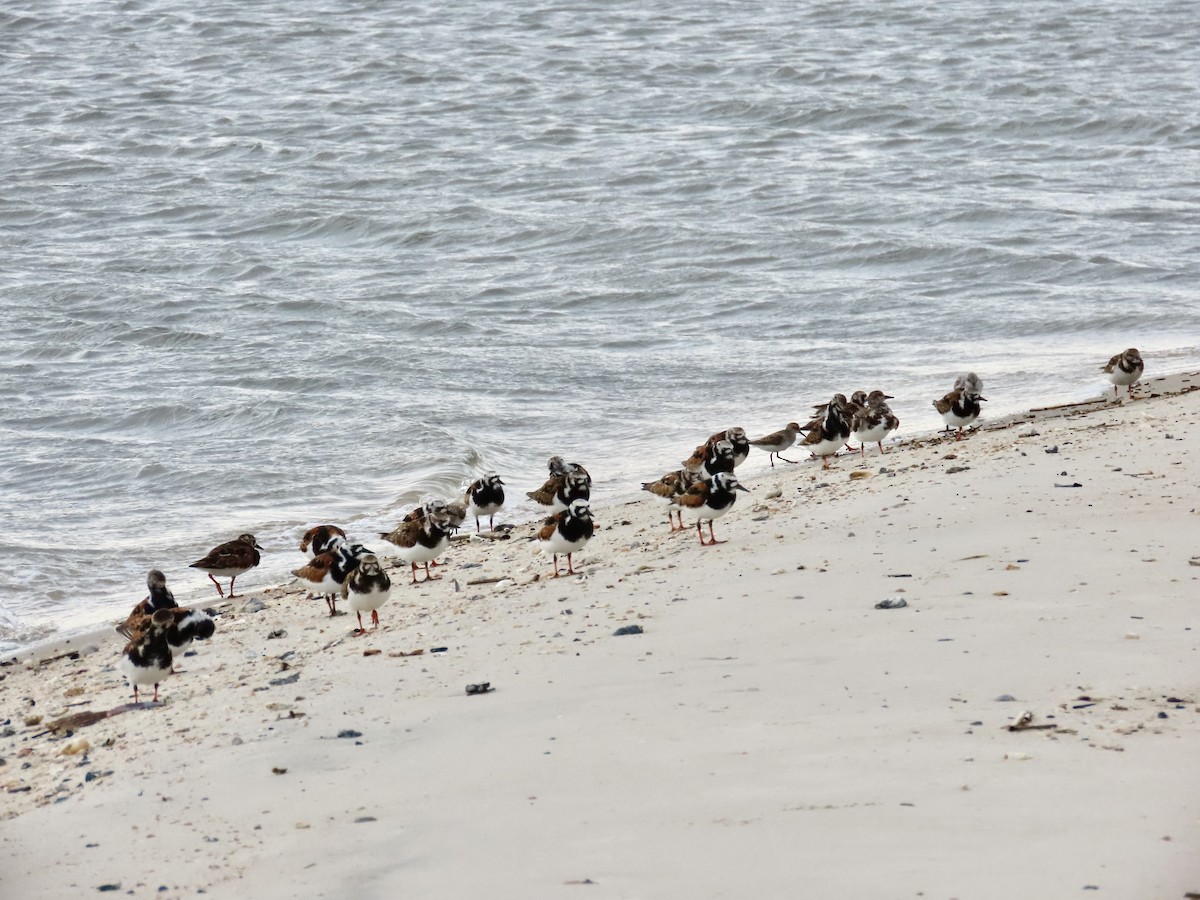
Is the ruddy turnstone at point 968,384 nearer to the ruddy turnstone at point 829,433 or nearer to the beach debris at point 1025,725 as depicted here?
the ruddy turnstone at point 829,433

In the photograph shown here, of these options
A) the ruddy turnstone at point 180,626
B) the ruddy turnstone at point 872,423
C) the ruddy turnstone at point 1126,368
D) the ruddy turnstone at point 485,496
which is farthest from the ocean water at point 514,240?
the ruddy turnstone at point 180,626

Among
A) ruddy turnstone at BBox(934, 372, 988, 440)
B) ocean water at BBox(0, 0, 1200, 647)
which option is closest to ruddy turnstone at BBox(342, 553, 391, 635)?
ocean water at BBox(0, 0, 1200, 647)

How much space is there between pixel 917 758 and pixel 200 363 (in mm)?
14384

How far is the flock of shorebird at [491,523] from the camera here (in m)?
8.80

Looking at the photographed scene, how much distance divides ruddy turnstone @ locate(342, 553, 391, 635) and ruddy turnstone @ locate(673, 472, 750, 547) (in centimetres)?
227

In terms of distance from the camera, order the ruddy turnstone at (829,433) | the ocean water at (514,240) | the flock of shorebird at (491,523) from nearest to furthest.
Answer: the flock of shorebird at (491,523) < the ruddy turnstone at (829,433) < the ocean water at (514,240)

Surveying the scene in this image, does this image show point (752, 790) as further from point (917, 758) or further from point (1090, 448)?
point (1090, 448)

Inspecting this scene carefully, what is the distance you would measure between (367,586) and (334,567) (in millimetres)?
743

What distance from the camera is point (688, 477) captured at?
11164 millimetres

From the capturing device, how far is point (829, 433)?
1276cm

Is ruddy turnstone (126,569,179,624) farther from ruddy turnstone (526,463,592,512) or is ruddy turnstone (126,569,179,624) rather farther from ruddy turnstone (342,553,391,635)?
ruddy turnstone (526,463,592,512)

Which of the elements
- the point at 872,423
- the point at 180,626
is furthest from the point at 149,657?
the point at 872,423

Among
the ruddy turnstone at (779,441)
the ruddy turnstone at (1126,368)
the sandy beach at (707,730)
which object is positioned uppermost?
the ruddy turnstone at (1126,368)

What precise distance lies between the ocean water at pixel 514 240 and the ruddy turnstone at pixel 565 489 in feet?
2.95
